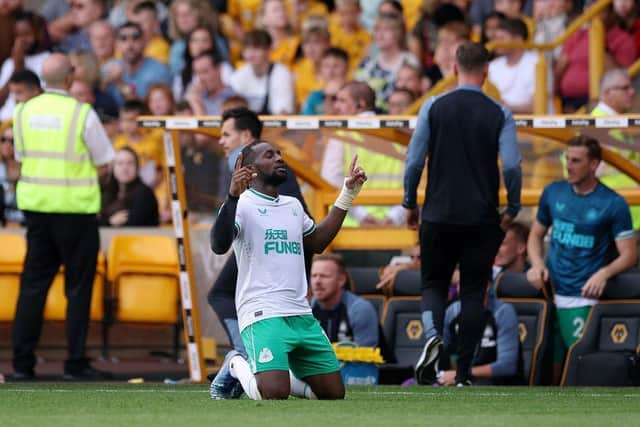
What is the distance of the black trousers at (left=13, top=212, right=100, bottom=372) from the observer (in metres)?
12.7

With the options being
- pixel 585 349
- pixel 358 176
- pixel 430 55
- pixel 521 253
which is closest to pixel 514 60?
pixel 430 55

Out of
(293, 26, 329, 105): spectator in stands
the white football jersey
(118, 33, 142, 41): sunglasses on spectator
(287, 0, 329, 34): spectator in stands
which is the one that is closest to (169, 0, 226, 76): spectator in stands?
(118, 33, 142, 41): sunglasses on spectator

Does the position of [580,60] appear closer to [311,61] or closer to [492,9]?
[492,9]

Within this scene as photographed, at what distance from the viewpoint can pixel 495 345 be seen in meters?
12.3

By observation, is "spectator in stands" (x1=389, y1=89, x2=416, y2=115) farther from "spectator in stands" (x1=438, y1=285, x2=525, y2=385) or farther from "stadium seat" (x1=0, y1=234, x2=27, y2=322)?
"stadium seat" (x1=0, y1=234, x2=27, y2=322)

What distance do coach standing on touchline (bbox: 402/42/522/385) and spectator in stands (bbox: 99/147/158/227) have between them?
5305mm

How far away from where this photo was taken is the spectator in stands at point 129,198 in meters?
15.8

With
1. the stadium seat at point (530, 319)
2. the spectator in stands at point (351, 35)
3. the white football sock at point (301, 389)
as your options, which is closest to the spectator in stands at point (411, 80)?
the spectator in stands at point (351, 35)

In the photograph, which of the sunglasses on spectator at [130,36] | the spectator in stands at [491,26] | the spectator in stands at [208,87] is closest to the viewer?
the spectator in stands at [491,26]

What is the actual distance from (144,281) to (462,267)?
5010mm

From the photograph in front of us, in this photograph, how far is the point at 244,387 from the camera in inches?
367

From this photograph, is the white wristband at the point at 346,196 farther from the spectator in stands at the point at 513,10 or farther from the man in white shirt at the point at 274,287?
the spectator in stands at the point at 513,10

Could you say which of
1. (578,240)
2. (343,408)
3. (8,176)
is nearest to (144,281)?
(8,176)

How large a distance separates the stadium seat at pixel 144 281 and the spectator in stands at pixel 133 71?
3.50 metres
